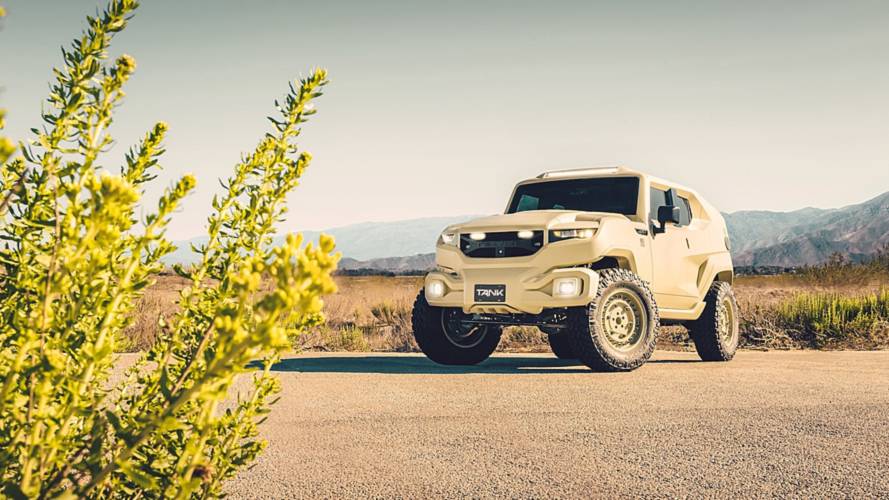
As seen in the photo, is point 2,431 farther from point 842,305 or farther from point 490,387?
point 842,305

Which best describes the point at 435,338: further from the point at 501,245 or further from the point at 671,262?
the point at 671,262

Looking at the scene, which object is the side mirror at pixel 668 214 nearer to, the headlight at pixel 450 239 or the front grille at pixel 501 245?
the front grille at pixel 501 245

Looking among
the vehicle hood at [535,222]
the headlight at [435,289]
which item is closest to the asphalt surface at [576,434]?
the headlight at [435,289]

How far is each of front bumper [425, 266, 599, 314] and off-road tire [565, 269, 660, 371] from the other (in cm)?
14

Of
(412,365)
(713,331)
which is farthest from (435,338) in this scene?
(713,331)

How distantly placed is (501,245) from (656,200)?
2.45 meters

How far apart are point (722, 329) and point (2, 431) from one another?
895 centimetres

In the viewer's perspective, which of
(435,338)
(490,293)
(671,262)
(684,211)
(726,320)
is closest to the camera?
(490,293)

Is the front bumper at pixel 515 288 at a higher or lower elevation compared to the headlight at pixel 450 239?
lower

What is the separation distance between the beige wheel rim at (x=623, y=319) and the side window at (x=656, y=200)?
1237 mm

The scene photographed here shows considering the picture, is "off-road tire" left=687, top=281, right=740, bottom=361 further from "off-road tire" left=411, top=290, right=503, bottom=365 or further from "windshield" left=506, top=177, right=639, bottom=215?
"off-road tire" left=411, top=290, right=503, bottom=365

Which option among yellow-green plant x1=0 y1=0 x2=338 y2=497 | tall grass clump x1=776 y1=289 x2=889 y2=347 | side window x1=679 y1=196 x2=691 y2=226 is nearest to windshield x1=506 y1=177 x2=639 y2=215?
side window x1=679 y1=196 x2=691 y2=226

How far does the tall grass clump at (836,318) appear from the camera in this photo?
11.8 m

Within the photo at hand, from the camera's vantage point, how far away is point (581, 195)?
980 cm
